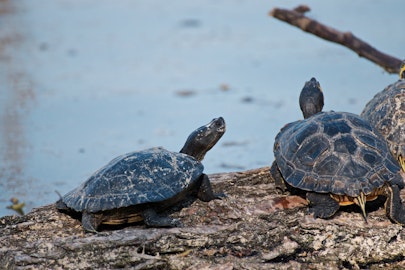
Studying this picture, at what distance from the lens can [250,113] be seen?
7.36 metres

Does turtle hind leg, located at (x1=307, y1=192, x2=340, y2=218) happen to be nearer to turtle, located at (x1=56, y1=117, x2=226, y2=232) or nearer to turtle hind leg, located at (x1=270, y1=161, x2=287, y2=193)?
turtle hind leg, located at (x1=270, y1=161, x2=287, y2=193)

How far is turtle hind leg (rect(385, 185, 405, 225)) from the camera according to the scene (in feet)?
13.1

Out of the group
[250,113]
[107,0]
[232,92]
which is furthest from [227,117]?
[107,0]

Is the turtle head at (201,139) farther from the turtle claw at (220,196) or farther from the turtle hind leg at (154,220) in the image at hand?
the turtle hind leg at (154,220)

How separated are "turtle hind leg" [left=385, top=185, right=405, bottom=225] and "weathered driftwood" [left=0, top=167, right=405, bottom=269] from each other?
6cm

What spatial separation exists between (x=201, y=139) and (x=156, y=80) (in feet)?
13.7

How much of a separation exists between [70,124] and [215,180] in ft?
10.1

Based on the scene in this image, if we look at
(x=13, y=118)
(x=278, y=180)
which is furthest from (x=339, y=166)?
(x=13, y=118)

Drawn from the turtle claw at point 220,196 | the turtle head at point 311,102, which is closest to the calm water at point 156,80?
the turtle head at point 311,102

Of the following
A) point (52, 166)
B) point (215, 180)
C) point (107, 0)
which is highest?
point (107, 0)

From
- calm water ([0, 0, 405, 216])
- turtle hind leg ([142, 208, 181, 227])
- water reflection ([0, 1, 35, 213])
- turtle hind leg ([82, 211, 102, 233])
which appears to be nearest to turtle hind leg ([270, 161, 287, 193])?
turtle hind leg ([142, 208, 181, 227])

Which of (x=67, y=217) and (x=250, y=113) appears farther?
(x=250, y=113)

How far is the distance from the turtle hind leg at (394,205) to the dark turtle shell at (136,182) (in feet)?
3.46

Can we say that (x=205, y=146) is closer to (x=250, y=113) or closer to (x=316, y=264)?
(x=316, y=264)
